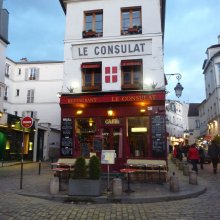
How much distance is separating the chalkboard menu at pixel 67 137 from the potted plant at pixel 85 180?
15.1 ft

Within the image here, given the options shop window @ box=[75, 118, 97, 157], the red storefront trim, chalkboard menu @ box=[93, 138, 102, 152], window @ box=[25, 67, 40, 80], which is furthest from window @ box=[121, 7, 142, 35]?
window @ box=[25, 67, 40, 80]

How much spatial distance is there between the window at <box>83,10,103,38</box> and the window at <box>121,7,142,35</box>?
119cm

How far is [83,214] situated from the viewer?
6.86 metres

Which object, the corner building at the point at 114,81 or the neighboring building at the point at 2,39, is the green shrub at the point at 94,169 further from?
the neighboring building at the point at 2,39

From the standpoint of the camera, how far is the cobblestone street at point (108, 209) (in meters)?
6.64

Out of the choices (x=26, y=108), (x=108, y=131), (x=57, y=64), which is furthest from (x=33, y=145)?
(x=108, y=131)

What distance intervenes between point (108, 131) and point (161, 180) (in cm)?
335

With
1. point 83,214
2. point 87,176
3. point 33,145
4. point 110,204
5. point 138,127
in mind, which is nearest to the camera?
point 83,214

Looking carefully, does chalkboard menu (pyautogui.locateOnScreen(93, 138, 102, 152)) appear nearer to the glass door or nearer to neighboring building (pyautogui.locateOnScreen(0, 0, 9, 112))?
the glass door

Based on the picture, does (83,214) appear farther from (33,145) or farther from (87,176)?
(33,145)

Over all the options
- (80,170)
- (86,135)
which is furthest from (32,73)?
(80,170)

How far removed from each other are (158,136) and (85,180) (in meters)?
4.98

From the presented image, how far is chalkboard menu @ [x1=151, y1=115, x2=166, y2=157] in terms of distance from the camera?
12.6 meters

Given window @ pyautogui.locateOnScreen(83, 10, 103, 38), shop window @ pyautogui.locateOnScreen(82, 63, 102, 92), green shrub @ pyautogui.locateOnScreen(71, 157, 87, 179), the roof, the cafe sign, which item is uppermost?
the roof
